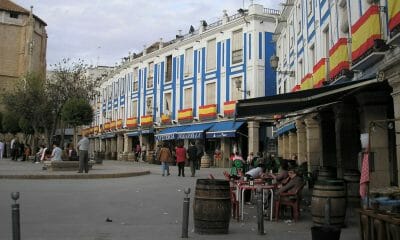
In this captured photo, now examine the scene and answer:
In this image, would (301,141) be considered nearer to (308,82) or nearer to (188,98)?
(308,82)

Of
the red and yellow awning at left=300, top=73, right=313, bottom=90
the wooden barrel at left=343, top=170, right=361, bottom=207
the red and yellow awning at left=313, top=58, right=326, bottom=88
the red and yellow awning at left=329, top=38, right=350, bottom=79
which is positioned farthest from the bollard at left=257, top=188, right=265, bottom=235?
the red and yellow awning at left=300, top=73, right=313, bottom=90

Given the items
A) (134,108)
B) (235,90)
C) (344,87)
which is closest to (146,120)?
(134,108)

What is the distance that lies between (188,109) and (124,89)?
17287mm

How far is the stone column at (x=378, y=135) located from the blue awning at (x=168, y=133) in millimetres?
28693

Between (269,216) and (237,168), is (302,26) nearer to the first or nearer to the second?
(237,168)

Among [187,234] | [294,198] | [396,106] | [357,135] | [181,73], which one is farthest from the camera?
[181,73]

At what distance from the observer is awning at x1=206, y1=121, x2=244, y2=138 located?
3330 centimetres

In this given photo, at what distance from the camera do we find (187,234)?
7.92 m

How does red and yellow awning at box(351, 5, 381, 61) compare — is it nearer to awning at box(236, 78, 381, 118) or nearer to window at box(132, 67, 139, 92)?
awning at box(236, 78, 381, 118)

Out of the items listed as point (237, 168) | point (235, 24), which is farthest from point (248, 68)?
point (237, 168)

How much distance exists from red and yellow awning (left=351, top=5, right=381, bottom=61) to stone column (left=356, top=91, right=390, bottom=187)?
111cm

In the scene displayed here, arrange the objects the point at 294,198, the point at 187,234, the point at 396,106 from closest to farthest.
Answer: the point at 187,234 < the point at 396,106 < the point at 294,198

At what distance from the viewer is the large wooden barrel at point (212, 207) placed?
322 inches

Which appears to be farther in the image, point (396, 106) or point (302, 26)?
point (302, 26)
